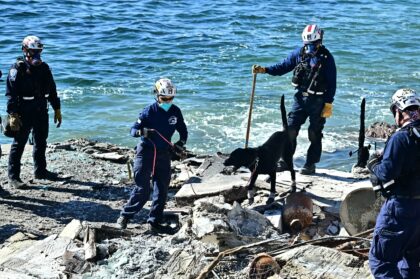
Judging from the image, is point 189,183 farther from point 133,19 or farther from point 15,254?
point 133,19

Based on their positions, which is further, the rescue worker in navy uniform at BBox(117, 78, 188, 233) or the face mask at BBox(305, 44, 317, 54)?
the face mask at BBox(305, 44, 317, 54)

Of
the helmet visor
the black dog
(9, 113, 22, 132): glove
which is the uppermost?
the helmet visor

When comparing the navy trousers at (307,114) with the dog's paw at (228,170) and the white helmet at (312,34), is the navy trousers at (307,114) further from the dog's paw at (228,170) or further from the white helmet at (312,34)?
the dog's paw at (228,170)

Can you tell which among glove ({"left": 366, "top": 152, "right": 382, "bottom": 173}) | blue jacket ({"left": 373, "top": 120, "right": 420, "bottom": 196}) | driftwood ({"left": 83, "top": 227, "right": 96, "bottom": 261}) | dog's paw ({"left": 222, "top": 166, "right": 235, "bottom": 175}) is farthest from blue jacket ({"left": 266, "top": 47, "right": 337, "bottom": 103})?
blue jacket ({"left": 373, "top": 120, "right": 420, "bottom": 196})

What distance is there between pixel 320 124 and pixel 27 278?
15.7 ft

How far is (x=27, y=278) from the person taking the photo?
284 inches

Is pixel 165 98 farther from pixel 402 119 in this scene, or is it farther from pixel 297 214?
pixel 402 119

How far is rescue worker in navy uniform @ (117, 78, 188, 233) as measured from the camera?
8469 millimetres

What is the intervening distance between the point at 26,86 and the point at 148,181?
2489mm

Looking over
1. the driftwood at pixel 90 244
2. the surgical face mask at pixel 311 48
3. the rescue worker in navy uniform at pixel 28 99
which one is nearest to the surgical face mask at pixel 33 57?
the rescue worker in navy uniform at pixel 28 99

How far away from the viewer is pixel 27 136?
34.1ft

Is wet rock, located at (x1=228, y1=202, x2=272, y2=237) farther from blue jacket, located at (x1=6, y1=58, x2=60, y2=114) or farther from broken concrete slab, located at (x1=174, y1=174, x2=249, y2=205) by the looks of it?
blue jacket, located at (x1=6, y1=58, x2=60, y2=114)

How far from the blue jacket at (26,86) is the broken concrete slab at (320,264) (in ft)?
15.5

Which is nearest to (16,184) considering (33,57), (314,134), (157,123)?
(33,57)
